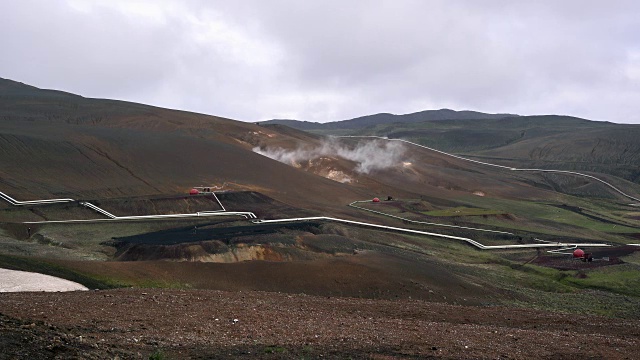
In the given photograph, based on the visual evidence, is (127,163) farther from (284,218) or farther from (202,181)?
(284,218)

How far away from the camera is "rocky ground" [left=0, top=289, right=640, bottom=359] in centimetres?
1711

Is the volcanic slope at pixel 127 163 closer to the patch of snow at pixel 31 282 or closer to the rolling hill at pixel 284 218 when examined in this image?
the rolling hill at pixel 284 218

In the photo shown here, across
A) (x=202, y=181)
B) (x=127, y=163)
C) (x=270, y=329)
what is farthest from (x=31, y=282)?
(x=127, y=163)

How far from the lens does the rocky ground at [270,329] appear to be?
56.1 feet

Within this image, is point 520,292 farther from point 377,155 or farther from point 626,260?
point 377,155

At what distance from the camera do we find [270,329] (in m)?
21.7

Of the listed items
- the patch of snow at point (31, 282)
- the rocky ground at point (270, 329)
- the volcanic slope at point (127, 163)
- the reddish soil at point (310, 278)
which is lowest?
the reddish soil at point (310, 278)

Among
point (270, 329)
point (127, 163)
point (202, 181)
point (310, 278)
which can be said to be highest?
point (127, 163)

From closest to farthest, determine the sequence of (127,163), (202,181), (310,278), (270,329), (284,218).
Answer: (270,329)
(310,278)
(284,218)
(202,181)
(127,163)

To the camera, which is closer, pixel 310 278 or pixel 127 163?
pixel 310 278

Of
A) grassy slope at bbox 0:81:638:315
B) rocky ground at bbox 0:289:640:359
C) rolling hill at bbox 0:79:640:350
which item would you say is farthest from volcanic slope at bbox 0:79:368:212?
rocky ground at bbox 0:289:640:359

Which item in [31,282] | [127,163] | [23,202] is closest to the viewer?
[31,282]

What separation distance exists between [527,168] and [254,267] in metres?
152

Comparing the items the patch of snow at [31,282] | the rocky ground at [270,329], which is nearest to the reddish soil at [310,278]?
the patch of snow at [31,282]
